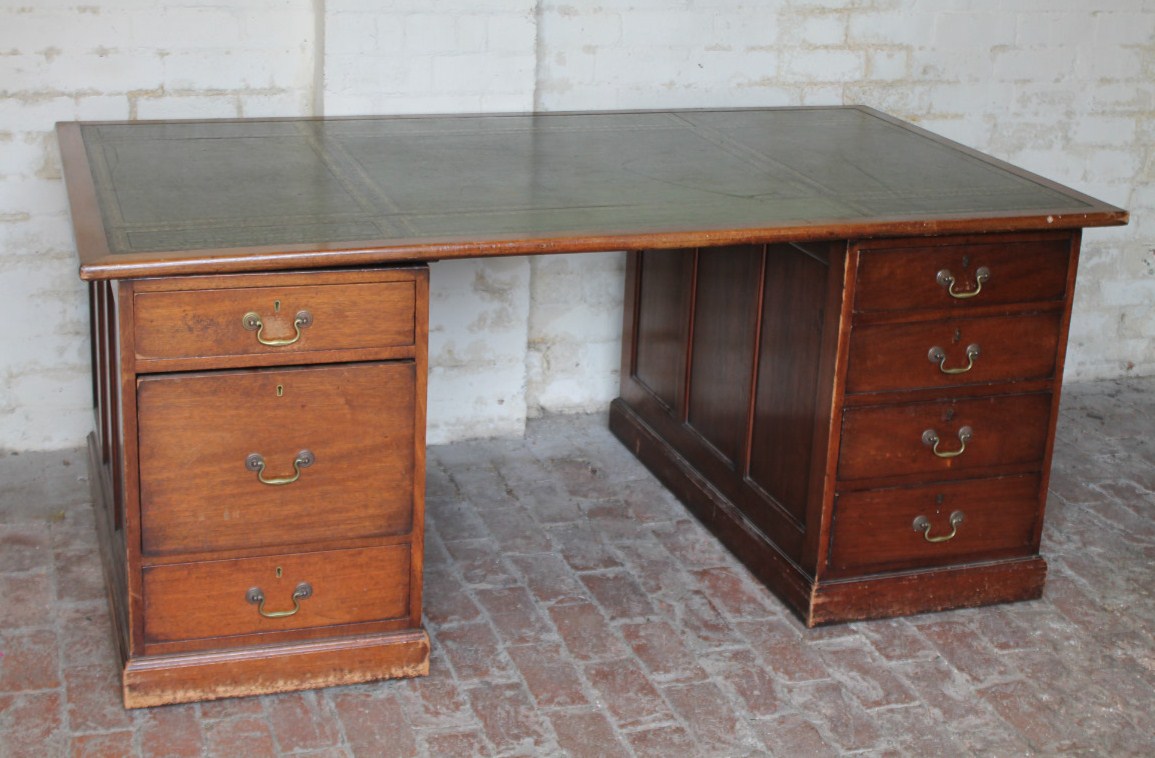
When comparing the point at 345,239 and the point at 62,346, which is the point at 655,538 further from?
the point at 62,346

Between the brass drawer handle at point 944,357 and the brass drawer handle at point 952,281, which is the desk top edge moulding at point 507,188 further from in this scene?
the brass drawer handle at point 944,357

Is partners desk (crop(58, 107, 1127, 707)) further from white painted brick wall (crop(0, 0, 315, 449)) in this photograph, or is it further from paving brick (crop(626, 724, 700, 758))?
paving brick (crop(626, 724, 700, 758))

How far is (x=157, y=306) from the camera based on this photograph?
2592mm

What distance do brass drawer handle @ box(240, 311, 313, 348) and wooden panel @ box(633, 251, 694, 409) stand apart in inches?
51.5

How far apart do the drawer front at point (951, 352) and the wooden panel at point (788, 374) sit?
0.36 ft

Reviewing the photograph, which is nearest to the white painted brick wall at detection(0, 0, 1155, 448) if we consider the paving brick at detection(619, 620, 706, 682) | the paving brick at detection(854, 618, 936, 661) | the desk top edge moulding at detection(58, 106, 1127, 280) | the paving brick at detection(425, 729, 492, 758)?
the desk top edge moulding at detection(58, 106, 1127, 280)

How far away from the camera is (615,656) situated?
3.10 m

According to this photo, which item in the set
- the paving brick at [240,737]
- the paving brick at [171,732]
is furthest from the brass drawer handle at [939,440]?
the paving brick at [171,732]

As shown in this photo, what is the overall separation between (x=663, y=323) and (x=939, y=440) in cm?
98

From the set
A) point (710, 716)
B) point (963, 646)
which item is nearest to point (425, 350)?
point (710, 716)

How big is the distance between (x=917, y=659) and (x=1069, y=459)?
4.29 ft

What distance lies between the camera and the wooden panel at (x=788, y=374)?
320cm

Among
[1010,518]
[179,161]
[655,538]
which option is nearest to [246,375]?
[179,161]

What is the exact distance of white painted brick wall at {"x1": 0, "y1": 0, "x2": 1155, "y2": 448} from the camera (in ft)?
11.9
